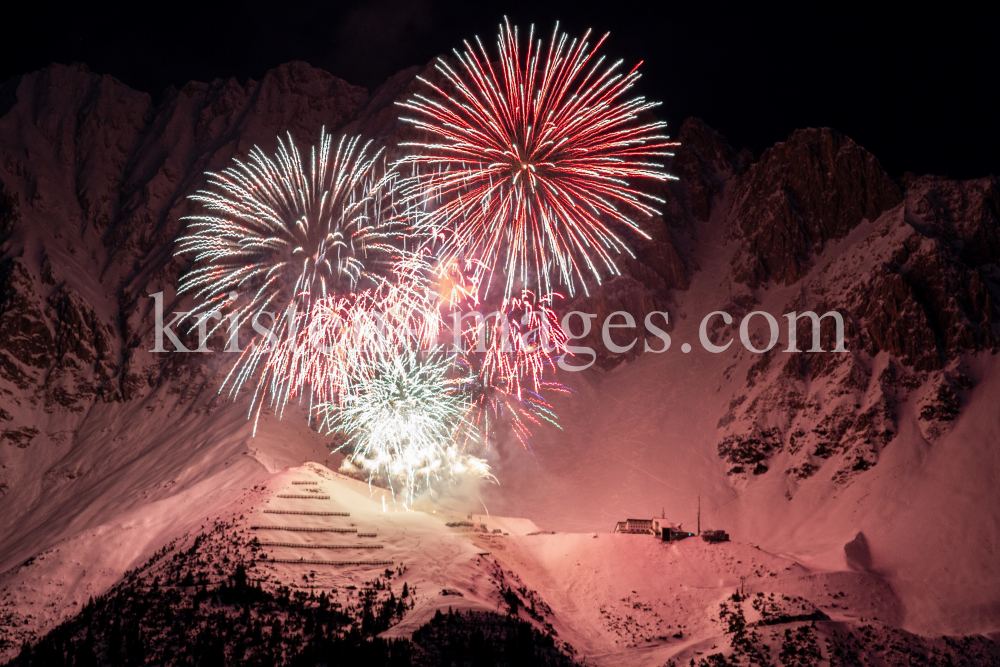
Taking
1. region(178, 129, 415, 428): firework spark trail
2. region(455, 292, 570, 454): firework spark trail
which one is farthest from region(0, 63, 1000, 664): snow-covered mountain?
region(178, 129, 415, 428): firework spark trail

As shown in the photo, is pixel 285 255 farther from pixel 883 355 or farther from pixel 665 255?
pixel 883 355

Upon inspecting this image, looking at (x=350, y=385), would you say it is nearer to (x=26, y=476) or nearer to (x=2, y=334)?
(x=26, y=476)

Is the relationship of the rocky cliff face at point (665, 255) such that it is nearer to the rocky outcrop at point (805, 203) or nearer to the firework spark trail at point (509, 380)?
the rocky outcrop at point (805, 203)

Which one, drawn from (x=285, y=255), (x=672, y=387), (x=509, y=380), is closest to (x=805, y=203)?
(x=672, y=387)

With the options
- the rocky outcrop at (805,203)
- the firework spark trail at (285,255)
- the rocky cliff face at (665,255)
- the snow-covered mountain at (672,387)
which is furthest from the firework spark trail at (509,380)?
the rocky outcrop at (805,203)

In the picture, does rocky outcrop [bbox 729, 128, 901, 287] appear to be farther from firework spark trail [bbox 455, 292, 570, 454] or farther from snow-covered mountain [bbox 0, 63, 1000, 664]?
firework spark trail [bbox 455, 292, 570, 454]

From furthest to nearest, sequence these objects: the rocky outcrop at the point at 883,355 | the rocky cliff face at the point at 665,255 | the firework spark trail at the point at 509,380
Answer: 1. the firework spark trail at the point at 509,380
2. the rocky cliff face at the point at 665,255
3. the rocky outcrop at the point at 883,355
